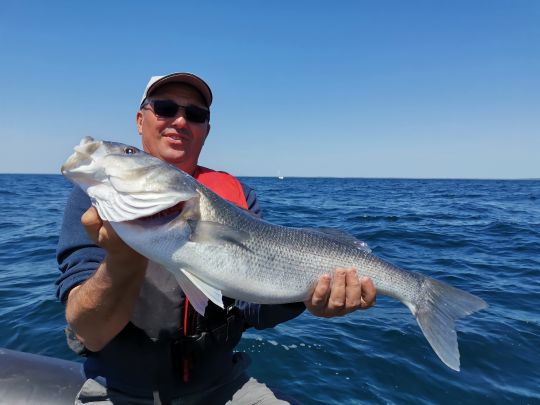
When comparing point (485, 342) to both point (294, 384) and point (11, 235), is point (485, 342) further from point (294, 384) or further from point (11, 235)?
point (11, 235)

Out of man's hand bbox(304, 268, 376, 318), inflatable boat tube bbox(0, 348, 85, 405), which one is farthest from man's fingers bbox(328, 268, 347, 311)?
inflatable boat tube bbox(0, 348, 85, 405)

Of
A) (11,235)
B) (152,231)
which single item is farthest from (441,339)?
(11,235)

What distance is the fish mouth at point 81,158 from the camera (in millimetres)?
2639

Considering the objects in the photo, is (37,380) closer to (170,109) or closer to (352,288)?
(170,109)

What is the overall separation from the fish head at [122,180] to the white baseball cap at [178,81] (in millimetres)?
1339

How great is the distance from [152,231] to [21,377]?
9.53 feet

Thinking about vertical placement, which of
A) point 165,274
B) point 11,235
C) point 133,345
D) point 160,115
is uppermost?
point 160,115

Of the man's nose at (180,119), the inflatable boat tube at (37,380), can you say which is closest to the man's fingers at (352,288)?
the man's nose at (180,119)

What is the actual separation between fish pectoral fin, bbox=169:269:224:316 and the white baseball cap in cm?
210

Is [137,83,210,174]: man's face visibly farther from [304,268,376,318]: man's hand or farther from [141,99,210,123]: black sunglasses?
[304,268,376,318]: man's hand

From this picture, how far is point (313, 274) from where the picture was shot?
3.43 meters

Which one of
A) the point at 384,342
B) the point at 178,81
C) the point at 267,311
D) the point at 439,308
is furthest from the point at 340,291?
the point at 384,342

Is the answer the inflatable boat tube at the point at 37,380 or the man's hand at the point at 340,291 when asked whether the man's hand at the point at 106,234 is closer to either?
the man's hand at the point at 340,291

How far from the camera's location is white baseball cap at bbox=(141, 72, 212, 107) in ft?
13.1
